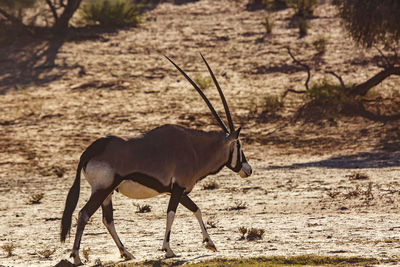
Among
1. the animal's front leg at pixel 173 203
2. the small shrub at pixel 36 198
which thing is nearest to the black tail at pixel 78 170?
the animal's front leg at pixel 173 203

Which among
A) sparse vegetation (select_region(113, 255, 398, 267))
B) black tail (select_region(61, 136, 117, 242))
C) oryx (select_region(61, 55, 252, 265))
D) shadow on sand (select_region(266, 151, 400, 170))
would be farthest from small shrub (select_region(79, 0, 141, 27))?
sparse vegetation (select_region(113, 255, 398, 267))

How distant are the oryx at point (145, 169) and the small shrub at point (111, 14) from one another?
57.2 ft

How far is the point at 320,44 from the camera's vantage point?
23656 millimetres

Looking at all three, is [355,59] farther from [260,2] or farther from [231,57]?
[260,2]

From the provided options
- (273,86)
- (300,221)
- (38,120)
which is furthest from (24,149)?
(300,221)

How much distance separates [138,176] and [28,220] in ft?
13.4

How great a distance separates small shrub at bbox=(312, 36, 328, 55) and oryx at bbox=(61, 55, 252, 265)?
48.0ft

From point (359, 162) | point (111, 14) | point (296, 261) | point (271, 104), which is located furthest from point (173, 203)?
point (111, 14)

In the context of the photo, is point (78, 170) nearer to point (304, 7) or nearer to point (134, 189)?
point (134, 189)

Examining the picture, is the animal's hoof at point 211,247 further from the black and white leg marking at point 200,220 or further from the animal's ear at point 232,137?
the animal's ear at point 232,137

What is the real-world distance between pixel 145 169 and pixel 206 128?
34.2ft

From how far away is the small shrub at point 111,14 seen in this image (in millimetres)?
26266

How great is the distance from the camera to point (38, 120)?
19.5 meters

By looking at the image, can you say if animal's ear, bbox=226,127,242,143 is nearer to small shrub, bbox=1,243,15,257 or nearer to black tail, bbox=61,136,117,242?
black tail, bbox=61,136,117,242
